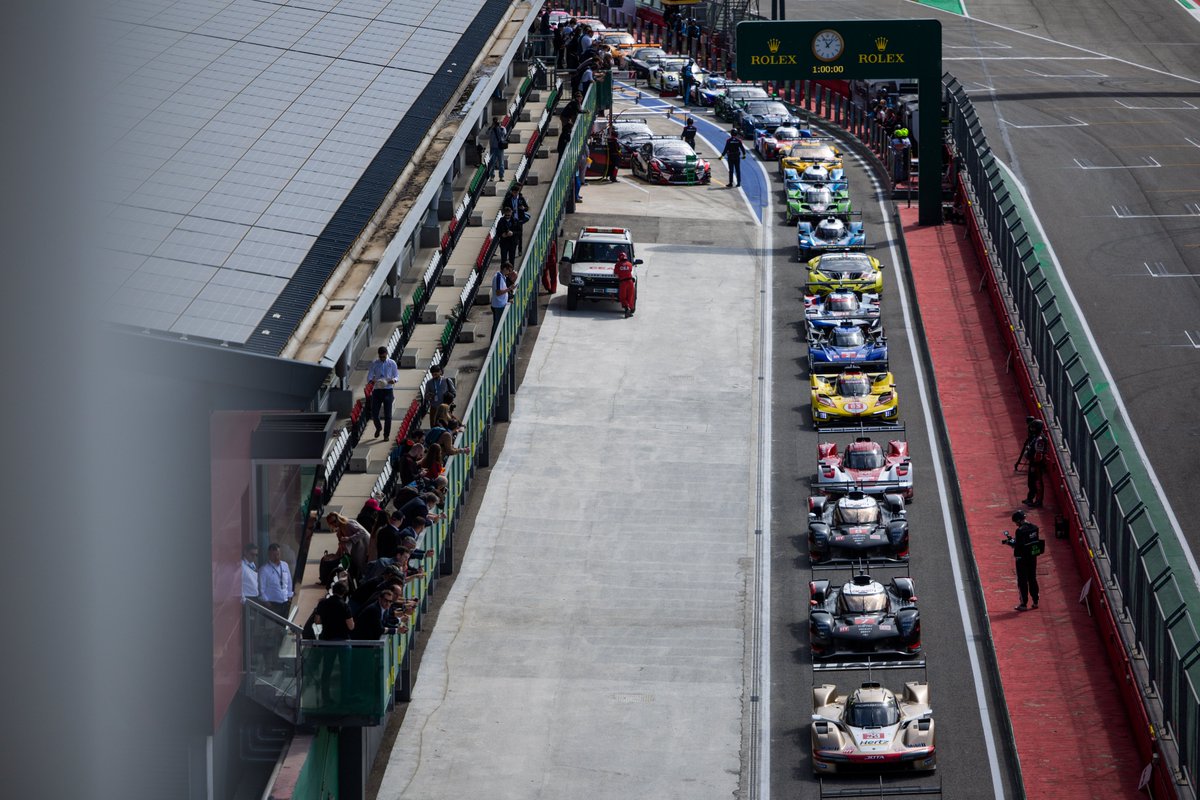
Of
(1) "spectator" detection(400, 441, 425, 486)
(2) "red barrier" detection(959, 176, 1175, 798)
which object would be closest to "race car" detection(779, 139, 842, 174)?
(2) "red barrier" detection(959, 176, 1175, 798)

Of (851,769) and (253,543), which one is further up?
(253,543)

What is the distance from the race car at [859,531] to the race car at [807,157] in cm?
2497

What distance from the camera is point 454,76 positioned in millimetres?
34656

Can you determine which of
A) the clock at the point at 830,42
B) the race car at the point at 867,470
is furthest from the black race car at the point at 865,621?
the clock at the point at 830,42

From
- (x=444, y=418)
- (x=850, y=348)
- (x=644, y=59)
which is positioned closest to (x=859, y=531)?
(x=444, y=418)

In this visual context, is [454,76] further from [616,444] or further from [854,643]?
[854,643]

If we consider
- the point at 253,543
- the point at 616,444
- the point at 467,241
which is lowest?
the point at 616,444

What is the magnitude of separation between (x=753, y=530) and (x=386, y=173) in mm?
9759

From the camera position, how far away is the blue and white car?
47375mm

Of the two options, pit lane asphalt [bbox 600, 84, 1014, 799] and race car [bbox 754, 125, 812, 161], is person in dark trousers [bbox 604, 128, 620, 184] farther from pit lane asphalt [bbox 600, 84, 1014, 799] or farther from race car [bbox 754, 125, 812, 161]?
pit lane asphalt [bbox 600, 84, 1014, 799]

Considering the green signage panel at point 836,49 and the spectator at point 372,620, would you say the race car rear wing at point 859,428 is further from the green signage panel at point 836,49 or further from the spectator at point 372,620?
the spectator at point 372,620

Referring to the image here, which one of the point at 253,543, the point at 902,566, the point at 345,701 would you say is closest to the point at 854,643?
the point at 902,566

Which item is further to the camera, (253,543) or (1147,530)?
(1147,530)

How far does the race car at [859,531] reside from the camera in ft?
97.3
